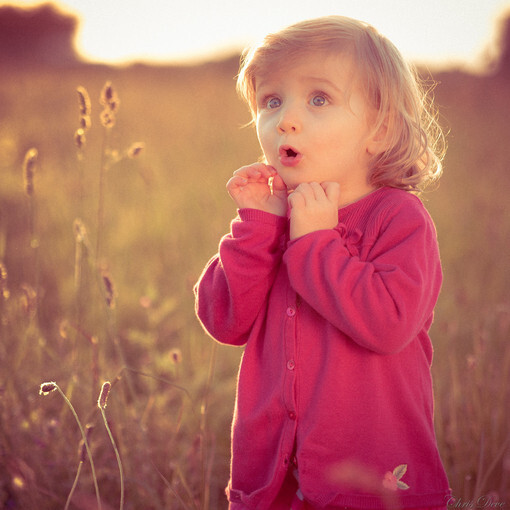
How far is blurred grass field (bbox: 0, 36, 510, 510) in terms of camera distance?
2.07m

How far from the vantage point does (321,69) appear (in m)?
1.31

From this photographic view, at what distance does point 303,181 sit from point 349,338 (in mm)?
354

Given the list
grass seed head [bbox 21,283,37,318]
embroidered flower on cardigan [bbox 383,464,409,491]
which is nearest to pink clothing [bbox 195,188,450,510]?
embroidered flower on cardigan [bbox 383,464,409,491]

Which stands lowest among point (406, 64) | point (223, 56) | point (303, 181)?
point (303, 181)

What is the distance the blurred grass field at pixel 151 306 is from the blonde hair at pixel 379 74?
26.6 inches

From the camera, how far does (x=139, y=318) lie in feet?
11.6

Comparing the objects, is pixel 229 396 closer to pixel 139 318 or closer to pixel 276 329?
pixel 139 318

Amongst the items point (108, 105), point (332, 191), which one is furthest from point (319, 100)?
point (108, 105)

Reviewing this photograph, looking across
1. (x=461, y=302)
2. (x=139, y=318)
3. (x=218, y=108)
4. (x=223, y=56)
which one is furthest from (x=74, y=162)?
(x=223, y=56)

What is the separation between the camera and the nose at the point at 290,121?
4.28ft

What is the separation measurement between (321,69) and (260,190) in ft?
0.98

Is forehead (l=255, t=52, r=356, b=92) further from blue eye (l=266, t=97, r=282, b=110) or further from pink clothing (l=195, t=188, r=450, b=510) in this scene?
pink clothing (l=195, t=188, r=450, b=510)

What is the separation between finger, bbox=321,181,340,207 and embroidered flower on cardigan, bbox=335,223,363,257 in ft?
0.22

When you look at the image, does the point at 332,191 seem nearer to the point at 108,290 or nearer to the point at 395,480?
the point at 395,480
